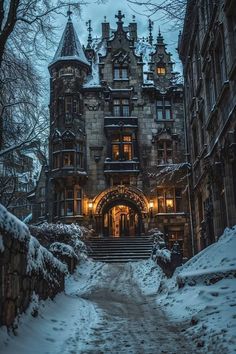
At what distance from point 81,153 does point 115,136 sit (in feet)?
10.0

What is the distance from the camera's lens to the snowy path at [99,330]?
6.03 meters

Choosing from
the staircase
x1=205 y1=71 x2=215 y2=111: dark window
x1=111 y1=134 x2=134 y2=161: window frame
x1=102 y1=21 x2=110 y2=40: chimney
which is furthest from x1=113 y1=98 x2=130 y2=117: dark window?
x1=205 y1=71 x2=215 y2=111: dark window

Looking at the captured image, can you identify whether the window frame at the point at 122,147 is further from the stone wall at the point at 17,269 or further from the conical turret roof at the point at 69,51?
the stone wall at the point at 17,269

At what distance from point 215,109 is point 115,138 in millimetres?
17106

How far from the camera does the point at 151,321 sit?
878 centimetres

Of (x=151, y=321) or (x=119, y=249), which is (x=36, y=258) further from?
(x=119, y=249)

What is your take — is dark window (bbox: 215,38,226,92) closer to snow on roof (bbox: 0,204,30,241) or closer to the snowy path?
the snowy path

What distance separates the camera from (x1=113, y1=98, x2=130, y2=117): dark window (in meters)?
34.3

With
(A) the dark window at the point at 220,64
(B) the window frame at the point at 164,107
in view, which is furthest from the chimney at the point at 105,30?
(A) the dark window at the point at 220,64

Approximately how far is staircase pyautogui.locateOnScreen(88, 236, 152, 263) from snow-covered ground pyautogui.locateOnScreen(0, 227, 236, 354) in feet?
38.6

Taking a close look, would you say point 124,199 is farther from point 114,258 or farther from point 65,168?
point 114,258

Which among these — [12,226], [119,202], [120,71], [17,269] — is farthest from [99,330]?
[120,71]

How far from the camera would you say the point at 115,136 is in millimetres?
33562

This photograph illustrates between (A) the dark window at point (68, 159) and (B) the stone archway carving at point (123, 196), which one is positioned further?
(A) the dark window at point (68, 159)
